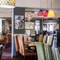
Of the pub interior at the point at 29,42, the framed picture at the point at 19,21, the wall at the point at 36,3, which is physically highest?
the wall at the point at 36,3

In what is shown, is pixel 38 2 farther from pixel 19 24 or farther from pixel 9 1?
pixel 9 1

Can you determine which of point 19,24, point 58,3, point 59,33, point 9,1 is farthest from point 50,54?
point 59,33

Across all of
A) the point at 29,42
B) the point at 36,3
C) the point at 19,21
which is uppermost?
the point at 36,3

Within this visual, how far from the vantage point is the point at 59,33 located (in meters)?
10.7

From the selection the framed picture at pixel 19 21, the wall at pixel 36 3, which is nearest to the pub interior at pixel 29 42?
the framed picture at pixel 19 21

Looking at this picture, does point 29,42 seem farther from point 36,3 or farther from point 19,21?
point 36,3

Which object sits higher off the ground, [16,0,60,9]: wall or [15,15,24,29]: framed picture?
[16,0,60,9]: wall

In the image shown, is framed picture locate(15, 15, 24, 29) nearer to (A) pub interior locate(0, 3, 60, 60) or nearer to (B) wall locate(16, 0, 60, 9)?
(A) pub interior locate(0, 3, 60, 60)

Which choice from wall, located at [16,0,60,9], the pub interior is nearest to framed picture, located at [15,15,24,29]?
the pub interior

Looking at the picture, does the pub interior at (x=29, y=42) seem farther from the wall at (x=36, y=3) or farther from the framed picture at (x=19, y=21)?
the wall at (x=36, y=3)

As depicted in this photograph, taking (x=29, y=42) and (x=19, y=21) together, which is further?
(x=19, y=21)

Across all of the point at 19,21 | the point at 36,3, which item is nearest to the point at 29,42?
the point at 19,21

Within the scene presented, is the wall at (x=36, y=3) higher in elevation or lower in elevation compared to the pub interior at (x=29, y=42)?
higher

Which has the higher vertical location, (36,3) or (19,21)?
(36,3)
